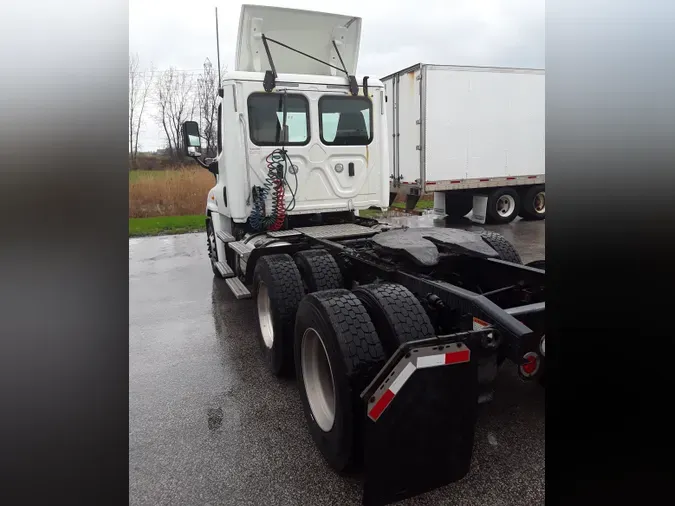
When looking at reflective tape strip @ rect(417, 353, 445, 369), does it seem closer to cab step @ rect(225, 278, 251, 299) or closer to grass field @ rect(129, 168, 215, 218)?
cab step @ rect(225, 278, 251, 299)

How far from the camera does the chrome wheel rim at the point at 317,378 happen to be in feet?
9.29

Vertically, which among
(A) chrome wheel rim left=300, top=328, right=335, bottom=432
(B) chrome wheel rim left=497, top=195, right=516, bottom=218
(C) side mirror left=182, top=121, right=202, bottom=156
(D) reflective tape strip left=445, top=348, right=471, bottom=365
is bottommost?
(A) chrome wheel rim left=300, top=328, right=335, bottom=432

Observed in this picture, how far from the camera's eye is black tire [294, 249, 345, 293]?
3.86 meters

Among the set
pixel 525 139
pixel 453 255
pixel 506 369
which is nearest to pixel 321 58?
pixel 453 255

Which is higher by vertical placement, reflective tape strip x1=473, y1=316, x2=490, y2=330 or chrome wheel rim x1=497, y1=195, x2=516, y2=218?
chrome wheel rim x1=497, y1=195, x2=516, y2=218

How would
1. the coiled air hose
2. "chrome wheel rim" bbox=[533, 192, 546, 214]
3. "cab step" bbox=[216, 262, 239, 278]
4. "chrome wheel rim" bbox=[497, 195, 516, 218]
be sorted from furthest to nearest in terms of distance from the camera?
"chrome wheel rim" bbox=[533, 192, 546, 214] → "chrome wheel rim" bbox=[497, 195, 516, 218] → the coiled air hose → "cab step" bbox=[216, 262, 239, 278]

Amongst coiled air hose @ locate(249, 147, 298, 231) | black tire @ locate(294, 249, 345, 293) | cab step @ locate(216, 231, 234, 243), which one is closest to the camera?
black tire @ locate(294, 249, 345, 293)

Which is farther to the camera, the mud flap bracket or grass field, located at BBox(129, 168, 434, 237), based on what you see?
grass field, located at BBox(129, 168, 434, 237)

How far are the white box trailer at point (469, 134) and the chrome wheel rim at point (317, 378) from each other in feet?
32.7

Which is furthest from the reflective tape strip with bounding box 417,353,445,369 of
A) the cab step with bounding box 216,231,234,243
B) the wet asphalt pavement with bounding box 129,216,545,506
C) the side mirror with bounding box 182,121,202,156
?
the side mirror with bounding box 182,121,202,156

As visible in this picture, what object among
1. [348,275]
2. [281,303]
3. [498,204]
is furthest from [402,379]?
[498,204]

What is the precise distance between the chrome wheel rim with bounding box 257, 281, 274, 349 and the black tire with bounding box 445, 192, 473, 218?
34.3 ft

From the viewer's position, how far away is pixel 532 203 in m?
13.8
